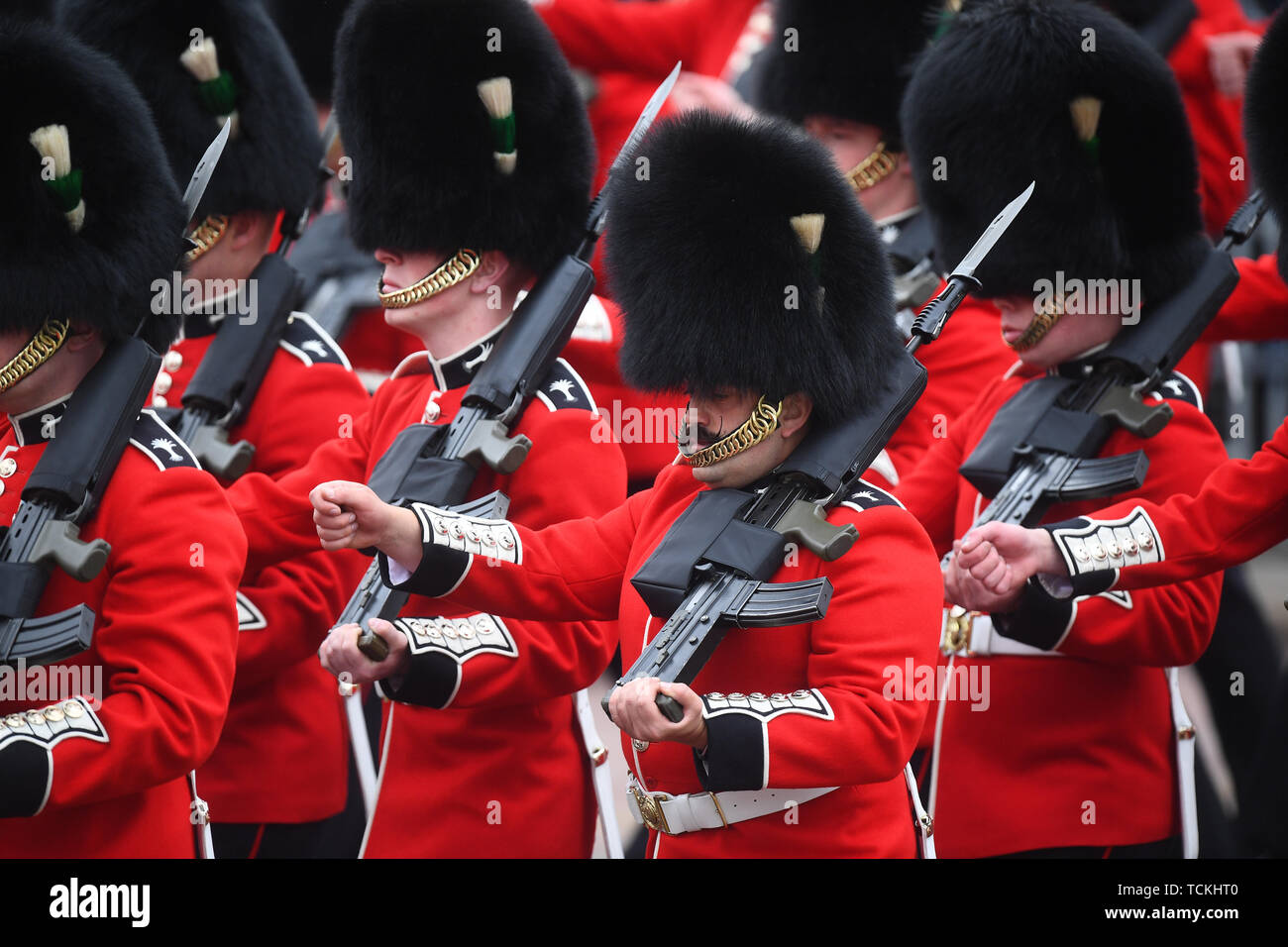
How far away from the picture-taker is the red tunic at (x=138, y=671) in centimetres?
270

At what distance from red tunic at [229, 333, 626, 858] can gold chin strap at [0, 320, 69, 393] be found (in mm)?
662

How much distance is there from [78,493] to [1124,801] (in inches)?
76.0

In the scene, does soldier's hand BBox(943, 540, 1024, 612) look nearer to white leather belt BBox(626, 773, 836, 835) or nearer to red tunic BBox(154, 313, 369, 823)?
white leather belt BBox(626, 773, 836, 835)

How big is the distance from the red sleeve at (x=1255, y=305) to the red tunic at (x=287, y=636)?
1.89 m

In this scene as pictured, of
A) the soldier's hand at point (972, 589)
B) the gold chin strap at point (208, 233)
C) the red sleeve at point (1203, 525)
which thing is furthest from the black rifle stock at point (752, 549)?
the gold chin strap at point (208, 233)

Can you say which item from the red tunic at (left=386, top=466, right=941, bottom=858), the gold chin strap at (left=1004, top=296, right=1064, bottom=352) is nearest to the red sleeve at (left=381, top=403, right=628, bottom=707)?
the red tunic at (left=386, top=466, right=941, bottom=858)

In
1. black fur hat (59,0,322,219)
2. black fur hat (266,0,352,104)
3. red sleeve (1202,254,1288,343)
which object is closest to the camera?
red sleeve (1202,254,1288,343)

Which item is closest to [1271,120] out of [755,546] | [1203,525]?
[1203,525]

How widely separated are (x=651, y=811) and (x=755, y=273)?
A: 0.83 meters

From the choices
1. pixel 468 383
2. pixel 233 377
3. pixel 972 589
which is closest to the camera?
pixel 972 589

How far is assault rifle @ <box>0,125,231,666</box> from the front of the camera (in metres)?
2.75

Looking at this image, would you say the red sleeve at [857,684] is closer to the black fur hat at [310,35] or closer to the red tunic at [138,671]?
the red tunic at [138,671]

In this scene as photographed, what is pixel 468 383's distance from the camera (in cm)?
361

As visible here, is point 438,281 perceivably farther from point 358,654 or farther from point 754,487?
point 754,487
